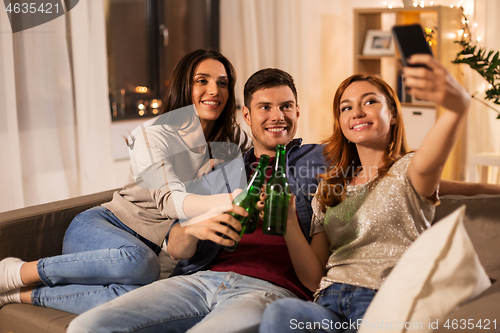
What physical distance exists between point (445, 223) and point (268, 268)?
60 centimetres

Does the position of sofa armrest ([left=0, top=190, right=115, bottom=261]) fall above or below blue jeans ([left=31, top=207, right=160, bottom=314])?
above

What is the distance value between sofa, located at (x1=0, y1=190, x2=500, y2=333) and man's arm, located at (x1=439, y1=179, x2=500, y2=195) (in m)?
0.02

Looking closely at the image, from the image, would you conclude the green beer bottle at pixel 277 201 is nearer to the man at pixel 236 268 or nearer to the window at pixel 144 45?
the man at pixel 236 268

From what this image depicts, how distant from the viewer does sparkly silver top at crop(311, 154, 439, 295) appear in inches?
48.5

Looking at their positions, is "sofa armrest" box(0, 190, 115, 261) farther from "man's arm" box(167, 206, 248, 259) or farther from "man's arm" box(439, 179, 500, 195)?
"man's arm" box(439, 179, 500, 195)

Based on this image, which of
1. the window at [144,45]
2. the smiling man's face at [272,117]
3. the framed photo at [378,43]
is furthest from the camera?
the framed photo at [378,43]

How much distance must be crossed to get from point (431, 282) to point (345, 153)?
55 cm

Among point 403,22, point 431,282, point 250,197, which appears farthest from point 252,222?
point 403,22

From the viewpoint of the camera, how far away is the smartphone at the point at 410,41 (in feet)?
3.09

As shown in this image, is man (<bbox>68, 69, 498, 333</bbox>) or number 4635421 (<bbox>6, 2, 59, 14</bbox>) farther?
number 4635421 (<bbox>6, 2, 59, 14</bbox>)

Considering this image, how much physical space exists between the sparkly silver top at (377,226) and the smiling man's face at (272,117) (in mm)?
384

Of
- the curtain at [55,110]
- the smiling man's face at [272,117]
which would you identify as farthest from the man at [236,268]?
the curtain at [55,110]

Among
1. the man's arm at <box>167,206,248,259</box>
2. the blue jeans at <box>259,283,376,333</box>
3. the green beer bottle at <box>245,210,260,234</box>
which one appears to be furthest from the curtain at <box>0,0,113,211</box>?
the blue jeans at <box>259,283,376,333</box>

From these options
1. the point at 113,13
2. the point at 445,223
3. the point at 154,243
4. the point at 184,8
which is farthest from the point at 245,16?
the point at 445,223
